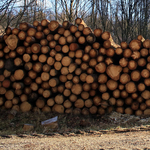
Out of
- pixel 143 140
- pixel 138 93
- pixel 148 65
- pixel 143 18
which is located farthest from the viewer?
pixel 143 18

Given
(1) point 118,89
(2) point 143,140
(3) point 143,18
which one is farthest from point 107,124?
(3) point 143,18

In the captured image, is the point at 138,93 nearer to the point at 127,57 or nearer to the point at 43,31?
the point at 127,57

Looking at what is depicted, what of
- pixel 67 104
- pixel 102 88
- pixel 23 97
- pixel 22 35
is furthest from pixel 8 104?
pixel 102 88

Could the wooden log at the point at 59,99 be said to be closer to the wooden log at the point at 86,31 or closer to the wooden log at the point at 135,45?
the wooden log at the point at 86,31

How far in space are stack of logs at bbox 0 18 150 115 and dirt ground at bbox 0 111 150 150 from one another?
11.4 inches

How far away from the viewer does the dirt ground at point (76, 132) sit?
7.68 ft

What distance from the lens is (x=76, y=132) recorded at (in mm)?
3266

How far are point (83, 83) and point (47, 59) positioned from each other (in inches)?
40.6

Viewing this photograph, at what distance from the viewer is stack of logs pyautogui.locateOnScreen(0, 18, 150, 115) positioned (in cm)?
424

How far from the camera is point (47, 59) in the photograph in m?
4.52

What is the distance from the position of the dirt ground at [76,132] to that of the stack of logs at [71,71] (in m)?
0.29

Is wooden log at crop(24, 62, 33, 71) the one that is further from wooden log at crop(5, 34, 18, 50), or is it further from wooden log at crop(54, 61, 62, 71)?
wooden log at crop(54, 61, 62, 71)

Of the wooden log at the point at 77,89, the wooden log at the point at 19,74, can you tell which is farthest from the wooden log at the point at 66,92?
the wooden log at the point at 19,74

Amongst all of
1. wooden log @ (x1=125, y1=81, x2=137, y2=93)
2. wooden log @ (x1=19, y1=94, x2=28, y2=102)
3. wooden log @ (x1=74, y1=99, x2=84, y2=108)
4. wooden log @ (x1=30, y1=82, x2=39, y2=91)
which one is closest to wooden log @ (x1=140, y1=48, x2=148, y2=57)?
wooden log @ (x1=125, y1=81, x2=137, y2=93)
